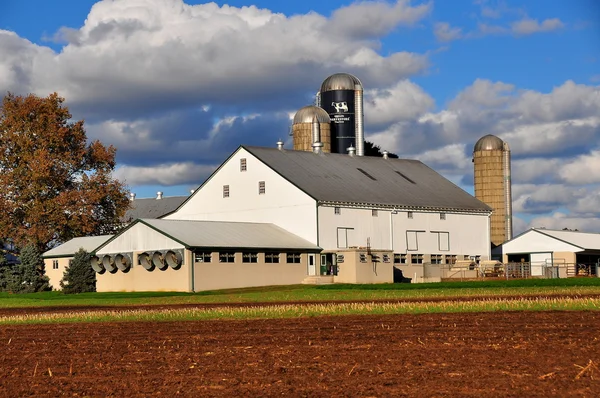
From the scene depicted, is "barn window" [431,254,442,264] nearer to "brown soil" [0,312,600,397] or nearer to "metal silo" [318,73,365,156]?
"metal silo" [318,73,365,156]

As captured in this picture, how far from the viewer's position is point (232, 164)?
79.9m

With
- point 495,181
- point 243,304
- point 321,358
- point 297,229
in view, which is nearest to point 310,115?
point 495,181

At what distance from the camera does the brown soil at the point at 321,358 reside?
1742cm

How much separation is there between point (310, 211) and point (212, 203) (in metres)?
10.4

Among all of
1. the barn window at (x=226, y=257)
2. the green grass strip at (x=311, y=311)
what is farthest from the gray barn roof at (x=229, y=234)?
the green grass strip at (x=311, y=311)

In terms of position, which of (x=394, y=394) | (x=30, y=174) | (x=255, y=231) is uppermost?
(x=30, y=174)

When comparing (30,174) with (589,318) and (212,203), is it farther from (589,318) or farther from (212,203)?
(589,318)

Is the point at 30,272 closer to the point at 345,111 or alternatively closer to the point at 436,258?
the point at 436,258

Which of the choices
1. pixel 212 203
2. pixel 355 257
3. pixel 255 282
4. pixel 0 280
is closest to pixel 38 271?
pixel 0 280

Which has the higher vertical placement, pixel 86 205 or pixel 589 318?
pixel 86 205

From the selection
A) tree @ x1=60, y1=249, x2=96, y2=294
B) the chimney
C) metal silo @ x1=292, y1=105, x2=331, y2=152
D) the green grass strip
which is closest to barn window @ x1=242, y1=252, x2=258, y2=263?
tree @ x1=60, y1=249, x2=96, y2=294

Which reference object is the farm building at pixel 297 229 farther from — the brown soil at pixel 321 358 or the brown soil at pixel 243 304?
the brown soil at pixel 321 358

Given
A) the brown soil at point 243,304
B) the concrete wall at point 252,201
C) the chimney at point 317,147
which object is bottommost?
the brown soil at point 243,304

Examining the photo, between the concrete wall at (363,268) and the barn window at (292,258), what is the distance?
291cm
